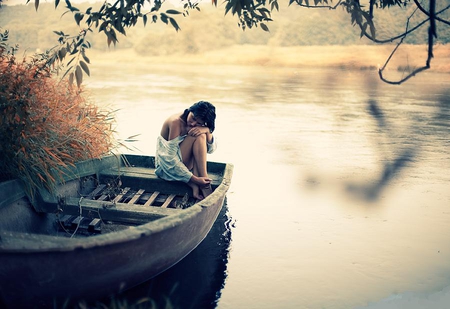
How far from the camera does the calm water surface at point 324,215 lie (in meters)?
3.95

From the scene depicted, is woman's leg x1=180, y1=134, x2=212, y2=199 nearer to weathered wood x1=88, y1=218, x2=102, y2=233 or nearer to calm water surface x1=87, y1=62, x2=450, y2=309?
calm water surface x1=87, y1=62, x2=450, y2=309

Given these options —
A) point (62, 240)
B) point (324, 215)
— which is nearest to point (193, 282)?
point (62, 240)

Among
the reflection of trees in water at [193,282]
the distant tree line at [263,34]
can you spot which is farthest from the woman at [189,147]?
the distant tree line at [263,34]

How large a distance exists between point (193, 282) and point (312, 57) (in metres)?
30.8

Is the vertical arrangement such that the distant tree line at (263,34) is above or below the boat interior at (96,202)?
above

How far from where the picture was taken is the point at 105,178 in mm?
4957

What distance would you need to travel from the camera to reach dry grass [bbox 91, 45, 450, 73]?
2908 centimetres

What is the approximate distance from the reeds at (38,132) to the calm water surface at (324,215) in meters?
1.22

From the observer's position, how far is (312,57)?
33281mm

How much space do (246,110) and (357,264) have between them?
9.77m

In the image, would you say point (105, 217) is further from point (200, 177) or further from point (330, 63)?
point (330, 63)

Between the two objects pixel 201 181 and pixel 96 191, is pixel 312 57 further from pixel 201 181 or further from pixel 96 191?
pixel 96 191

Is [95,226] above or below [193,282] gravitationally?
above

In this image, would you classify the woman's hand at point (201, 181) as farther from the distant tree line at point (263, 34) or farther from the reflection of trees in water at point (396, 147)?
the distant tree line at point (263, 34)
